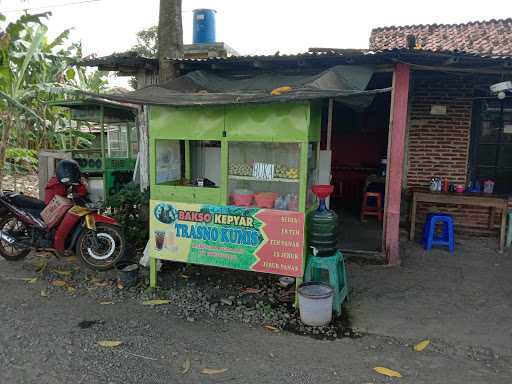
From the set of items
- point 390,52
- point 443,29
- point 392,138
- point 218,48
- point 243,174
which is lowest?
point 243,174

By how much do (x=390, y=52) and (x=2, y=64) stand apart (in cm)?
693

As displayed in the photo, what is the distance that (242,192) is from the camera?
466 cm

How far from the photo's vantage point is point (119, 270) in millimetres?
5047

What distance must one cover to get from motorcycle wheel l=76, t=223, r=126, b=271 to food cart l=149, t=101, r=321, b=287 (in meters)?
0.78

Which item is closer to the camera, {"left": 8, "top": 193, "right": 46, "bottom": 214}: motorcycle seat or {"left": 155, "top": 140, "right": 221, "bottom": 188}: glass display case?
{"left": 155, "top": 140, "right": 221, "bottom": 188}: glass display case

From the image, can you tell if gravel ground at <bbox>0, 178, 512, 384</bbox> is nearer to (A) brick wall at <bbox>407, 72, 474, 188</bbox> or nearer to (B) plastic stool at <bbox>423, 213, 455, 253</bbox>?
(B) plastic stool at <bbox>423, 213, 455, 253</bbox>

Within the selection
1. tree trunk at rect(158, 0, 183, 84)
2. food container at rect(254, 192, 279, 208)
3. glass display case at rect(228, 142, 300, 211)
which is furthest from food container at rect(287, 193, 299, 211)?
tree trunk at rect(158, 0, 183, 84)

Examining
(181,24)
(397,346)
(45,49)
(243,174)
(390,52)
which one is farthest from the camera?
(45,49)

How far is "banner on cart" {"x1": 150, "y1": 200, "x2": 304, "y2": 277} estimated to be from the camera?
14.2ft

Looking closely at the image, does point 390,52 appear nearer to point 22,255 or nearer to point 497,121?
point 497,121

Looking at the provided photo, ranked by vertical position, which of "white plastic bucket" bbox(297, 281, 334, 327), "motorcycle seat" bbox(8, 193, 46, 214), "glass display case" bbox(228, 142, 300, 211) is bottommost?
"white plastic bucket" bbox(297, 281, 334, 327)

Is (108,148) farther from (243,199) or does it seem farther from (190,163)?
(243,199)

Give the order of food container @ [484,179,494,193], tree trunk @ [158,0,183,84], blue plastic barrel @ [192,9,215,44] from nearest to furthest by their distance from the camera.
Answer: tree trunk @ [158,0,183,84] → food container @ [484,179,494,193] → blue plastic barrel @ [192,9,215,44]

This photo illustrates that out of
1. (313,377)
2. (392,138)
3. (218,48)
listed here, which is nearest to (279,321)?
(313,377)
